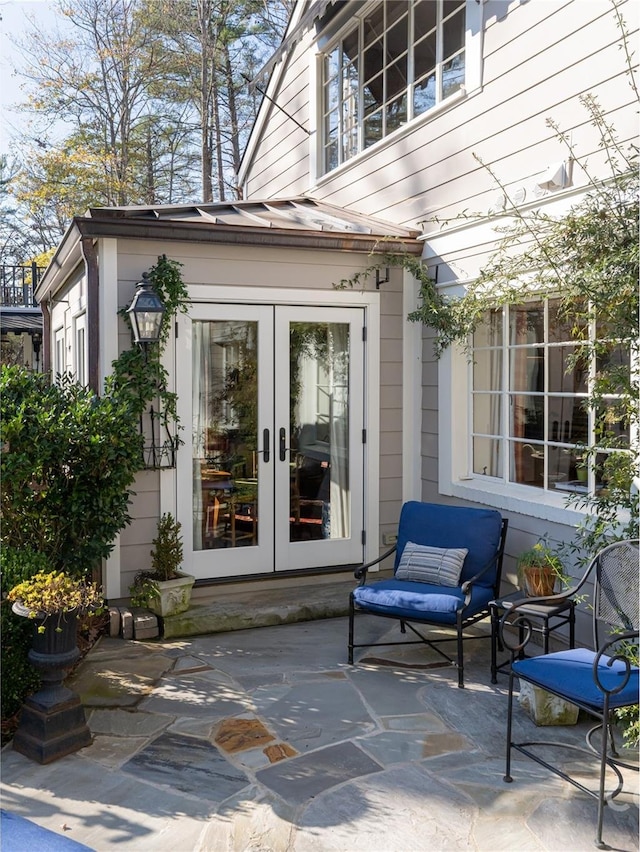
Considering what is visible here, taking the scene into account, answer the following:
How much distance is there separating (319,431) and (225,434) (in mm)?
770

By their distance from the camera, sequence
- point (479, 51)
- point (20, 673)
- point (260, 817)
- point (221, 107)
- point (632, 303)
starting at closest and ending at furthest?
point (260, 817) → point (632, 303) → point (20, 673) → point (479, 51) → point (221, 107)

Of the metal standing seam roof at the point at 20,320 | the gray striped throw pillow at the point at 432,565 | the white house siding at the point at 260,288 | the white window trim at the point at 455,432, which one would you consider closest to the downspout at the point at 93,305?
the white house siding at the point at 260,288

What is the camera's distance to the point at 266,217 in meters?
6.24

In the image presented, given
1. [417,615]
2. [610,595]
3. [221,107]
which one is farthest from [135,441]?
[221,107]

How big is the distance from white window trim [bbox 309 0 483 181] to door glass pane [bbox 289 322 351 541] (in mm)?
1827

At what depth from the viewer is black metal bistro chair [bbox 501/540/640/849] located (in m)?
2.83

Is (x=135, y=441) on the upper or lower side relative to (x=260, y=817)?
upper

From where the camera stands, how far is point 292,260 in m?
5.67

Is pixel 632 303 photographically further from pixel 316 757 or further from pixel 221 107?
pixel 221 107

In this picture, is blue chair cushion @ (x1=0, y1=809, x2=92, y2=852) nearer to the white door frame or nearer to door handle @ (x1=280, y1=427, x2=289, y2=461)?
the white door frame

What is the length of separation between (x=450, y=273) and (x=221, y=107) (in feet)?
40.4

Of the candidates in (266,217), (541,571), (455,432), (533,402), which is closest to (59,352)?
(266,217)

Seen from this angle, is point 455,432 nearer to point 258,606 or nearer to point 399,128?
point 258,606

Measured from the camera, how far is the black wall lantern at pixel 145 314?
194 inches
